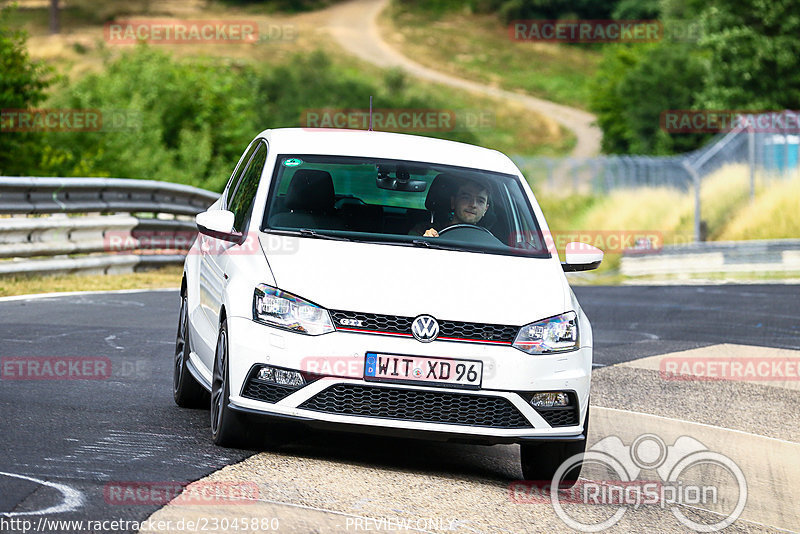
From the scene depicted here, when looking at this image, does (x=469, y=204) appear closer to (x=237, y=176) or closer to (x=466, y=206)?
(x=466, y=206)

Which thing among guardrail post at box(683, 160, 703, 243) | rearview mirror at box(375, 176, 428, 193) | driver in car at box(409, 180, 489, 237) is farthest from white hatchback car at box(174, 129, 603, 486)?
guardrail post at box(683, 160, 703, 243)

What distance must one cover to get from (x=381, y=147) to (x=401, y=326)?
189cm

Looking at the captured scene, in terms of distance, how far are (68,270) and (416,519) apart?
11.4 m

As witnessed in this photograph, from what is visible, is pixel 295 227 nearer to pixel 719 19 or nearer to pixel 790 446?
pixel 790 446

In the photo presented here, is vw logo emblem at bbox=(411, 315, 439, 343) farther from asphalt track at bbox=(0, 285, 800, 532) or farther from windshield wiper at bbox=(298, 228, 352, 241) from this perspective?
windshield wiper at bbox=(298, 228, 352, 241)

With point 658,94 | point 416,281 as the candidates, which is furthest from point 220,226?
point 658,94

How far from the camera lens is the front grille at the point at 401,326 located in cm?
650

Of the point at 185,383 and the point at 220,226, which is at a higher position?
the point at 220,226

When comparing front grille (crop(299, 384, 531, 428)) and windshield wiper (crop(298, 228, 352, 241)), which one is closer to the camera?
front grille (crop(299, 384, 531, 428))

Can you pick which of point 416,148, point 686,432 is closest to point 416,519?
point 416,148

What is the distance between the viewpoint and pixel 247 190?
8.14 m

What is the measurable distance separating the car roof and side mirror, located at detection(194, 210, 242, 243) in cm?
59

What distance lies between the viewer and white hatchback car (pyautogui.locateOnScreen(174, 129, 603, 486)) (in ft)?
21.3

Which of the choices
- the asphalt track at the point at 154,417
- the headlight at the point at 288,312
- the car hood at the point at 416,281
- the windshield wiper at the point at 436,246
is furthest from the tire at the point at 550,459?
the headlight at the point at 288,312
